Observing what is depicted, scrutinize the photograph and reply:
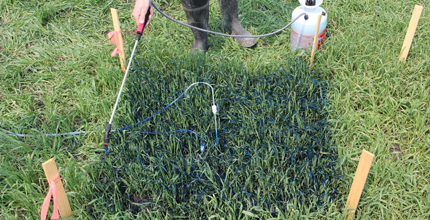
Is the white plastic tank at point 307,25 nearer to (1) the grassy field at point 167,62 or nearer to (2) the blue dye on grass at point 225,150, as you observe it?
(1) the grassy field at point 167,62

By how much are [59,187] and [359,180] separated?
1.59 meters

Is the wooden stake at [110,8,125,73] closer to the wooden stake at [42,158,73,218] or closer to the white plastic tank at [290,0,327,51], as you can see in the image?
the wooden stake at [42,158,73,218]

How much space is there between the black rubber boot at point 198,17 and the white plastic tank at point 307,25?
82 cm

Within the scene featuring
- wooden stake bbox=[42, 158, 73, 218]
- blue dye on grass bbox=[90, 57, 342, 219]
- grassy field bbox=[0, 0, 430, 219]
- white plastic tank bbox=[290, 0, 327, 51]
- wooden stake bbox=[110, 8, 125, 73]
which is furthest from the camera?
white plastic tank bbox=[290, 0, 327, 51]

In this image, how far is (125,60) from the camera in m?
2.96

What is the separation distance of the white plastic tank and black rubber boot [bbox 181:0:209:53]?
820mm

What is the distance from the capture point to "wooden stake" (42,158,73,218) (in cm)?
165

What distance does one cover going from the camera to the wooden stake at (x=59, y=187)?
165cm

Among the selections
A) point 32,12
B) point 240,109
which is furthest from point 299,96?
point 32,12

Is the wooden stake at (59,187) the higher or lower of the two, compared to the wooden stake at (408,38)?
lower

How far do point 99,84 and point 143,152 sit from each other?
0.91 m

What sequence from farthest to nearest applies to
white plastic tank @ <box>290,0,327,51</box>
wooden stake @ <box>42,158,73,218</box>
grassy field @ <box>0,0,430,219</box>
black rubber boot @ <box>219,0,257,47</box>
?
black rubber boot @ <box>219,0,257,47</box>
white plastic tank @ <box>290,0,327,51</box>
grassy field @ <box>0,0,430,219</box>
wooden stake @ <box>42,158,73,218</box>

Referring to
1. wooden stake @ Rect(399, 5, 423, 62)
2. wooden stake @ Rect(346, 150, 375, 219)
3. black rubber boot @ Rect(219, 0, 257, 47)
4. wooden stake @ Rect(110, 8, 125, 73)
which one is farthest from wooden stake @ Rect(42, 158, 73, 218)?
wooden stake @ Rect(399, 5, 423, 62)

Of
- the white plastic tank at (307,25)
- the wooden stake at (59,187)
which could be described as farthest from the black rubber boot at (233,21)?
the wooden stake at (59,187)
